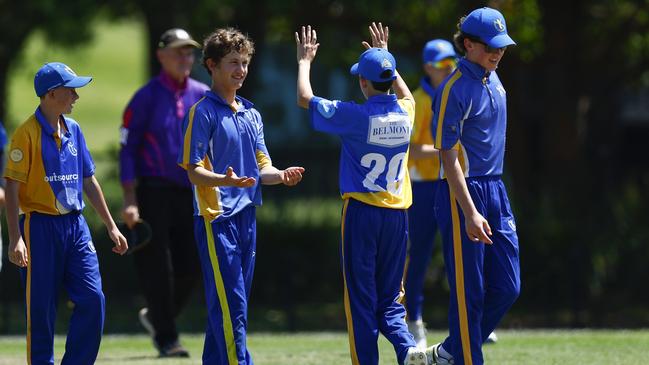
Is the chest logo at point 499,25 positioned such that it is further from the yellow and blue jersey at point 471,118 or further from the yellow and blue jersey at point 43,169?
the yellow and blue jersey at point 43,169

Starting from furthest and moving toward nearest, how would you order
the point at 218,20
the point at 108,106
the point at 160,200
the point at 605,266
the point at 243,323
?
the point at 108,106, the point at 218,20, the point at 605,266, the point at 160,200, the point at 243,323

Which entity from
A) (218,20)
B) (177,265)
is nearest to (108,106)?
(218,20)

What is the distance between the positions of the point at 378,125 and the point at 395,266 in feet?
2.74

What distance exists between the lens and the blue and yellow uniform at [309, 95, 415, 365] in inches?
287

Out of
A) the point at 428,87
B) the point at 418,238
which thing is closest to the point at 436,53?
the point at 428,87

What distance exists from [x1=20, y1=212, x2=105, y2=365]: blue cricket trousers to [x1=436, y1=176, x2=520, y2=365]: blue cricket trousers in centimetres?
208

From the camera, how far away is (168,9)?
15.7m

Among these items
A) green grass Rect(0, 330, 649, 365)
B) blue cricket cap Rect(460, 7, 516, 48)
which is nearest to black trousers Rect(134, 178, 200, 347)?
green grass Rect(0, 330, 649, 365)

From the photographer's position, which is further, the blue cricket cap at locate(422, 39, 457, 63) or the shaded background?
the shaded background

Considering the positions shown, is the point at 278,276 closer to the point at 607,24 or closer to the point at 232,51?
the point at 607,24

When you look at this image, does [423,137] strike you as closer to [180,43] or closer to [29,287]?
[180,43]

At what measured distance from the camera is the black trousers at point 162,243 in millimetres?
9742

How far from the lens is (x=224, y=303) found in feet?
23.7

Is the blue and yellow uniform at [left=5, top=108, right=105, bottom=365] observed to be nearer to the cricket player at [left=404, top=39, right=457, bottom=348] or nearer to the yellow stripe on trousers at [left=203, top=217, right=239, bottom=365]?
the yellow stripe on trousers at [left=203, top=217, right=239, bottom=365]
